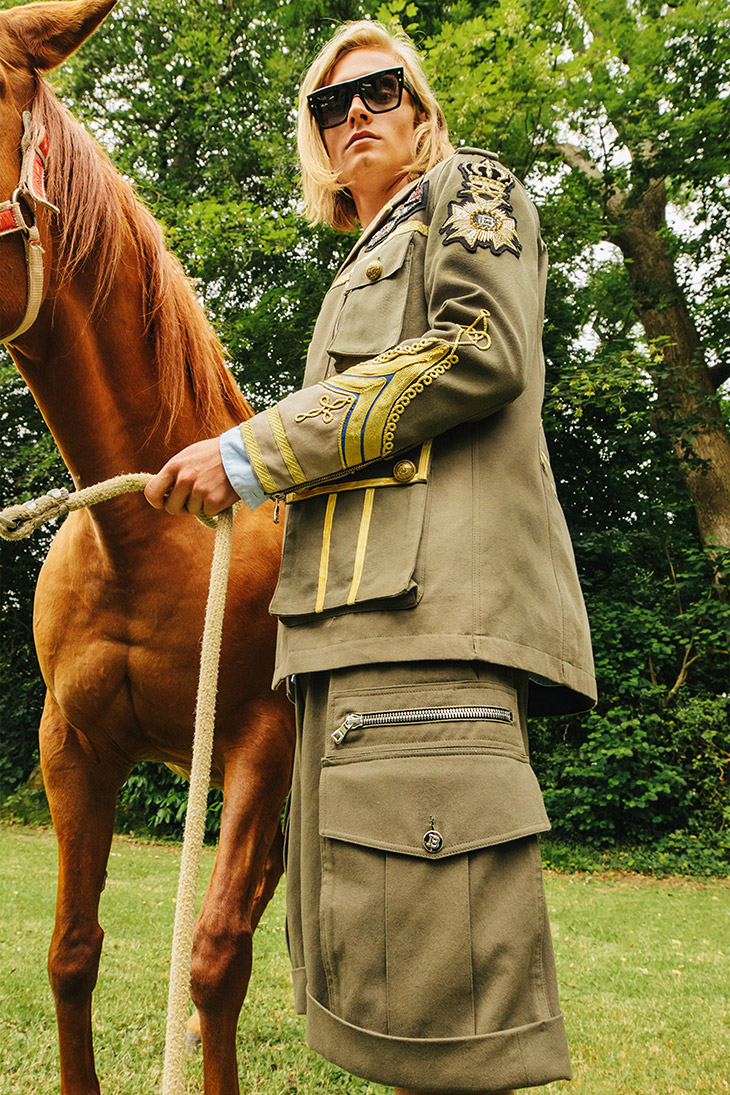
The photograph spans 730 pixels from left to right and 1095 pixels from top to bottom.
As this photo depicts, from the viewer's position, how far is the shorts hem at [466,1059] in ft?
3.47

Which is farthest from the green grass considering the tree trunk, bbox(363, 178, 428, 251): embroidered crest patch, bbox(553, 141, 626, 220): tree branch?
bbox(553, 141, 626, 220): tree branch

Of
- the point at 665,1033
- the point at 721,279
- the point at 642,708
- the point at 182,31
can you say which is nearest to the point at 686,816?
the point at 642,708

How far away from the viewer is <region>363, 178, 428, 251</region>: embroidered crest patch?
150 centimetres

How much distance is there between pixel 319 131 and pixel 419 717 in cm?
144

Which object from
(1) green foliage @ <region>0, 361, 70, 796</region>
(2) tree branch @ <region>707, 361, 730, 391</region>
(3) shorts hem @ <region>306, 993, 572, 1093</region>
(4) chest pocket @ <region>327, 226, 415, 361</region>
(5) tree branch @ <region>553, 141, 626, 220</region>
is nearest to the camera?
(3) shorts hem @ <region>306, 993, 572, 1093</region>

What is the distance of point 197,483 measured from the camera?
1340mm

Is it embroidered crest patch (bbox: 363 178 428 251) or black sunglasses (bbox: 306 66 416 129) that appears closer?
embroidered crest patch (bbox: 363 178 428 251)

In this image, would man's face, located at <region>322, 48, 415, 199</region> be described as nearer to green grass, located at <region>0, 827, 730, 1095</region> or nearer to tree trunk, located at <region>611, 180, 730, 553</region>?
green grass, located at <region>0, 827, 730, 1095</region>

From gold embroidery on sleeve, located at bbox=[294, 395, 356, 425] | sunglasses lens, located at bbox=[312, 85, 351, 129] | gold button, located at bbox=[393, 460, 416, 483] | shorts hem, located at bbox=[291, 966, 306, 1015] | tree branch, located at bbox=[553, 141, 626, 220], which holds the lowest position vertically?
shorts hem, located at bbox=[291, 966, 306, 1015]

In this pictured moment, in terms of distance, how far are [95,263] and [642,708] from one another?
8.17 m

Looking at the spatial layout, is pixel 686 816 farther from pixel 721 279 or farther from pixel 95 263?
pixel 95 263

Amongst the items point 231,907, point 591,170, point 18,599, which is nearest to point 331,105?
point 231,907

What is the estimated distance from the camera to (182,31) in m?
10.2

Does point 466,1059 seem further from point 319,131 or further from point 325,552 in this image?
point 319,131
